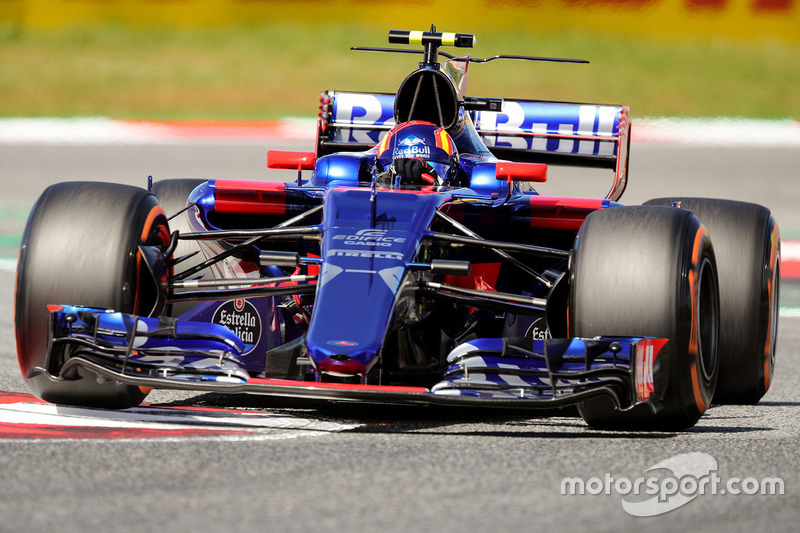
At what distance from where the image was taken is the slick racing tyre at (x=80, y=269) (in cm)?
537

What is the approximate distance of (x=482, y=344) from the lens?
5.09 m

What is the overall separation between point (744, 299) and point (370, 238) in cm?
211

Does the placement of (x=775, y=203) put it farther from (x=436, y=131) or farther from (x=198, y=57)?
(x=198, y=57)

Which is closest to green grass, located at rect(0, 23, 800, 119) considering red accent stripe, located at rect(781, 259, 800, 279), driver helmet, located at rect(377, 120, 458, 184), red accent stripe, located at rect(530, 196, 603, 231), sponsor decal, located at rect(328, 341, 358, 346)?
red accent stripe, located at rect(781, 259, 800, 279)

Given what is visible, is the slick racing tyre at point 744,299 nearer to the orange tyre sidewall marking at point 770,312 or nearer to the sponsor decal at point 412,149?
the orange tyre sidewall marking at point 770,312

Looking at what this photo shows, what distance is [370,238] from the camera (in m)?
5.46

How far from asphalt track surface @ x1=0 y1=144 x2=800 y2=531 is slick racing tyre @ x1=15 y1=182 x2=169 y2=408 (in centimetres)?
17

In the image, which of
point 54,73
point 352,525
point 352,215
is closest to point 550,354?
point 352,215

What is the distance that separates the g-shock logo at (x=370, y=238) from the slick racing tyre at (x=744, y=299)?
1.91 meters

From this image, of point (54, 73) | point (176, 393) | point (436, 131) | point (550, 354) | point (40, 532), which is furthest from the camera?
point (54, 73)

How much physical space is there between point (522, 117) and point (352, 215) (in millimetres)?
3132

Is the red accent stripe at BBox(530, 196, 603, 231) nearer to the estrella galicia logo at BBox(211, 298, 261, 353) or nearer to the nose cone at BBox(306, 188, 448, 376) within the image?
the nose cone at BBox(306, 188, 448, 376)

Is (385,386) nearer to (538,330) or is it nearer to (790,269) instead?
(538,330)

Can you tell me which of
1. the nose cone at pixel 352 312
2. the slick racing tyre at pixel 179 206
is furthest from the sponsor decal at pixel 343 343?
the slick racing tyre at pixel 179 206
